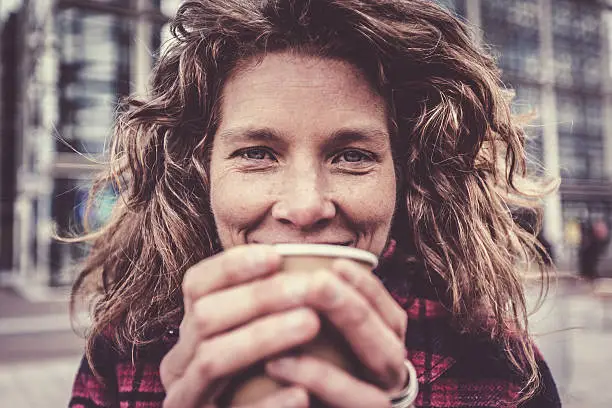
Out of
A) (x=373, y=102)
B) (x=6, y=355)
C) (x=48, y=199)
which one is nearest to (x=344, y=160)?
(x=373, y=102)

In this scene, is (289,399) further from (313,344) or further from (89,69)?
(89,69)

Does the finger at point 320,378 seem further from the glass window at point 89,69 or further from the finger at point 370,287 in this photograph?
the glass window at point 89,69

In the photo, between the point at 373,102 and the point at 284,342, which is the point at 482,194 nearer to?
the point at 373,102

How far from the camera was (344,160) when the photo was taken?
1.22 m

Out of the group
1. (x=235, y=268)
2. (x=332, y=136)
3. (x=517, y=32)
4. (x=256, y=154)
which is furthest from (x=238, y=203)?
(x=517, y=32)

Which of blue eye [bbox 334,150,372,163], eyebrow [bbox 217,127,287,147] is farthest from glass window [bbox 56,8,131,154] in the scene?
blue eye [bbox 334,150,372,163]

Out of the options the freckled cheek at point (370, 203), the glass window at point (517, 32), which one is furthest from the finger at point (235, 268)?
the glass window at point (517, 32)

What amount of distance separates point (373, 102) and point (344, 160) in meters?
0.19

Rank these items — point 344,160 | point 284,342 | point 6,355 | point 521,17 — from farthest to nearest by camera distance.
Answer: point 521,17 < point 6,355 < point 344,160 < point 284,342

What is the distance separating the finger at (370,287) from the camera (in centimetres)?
65

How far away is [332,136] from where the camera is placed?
1186mm

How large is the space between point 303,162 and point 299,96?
0.16m

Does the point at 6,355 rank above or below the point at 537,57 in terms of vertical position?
below

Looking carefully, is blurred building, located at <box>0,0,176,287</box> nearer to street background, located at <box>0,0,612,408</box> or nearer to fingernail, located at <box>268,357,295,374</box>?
street background, located at <box>0,0,612,408</box>
